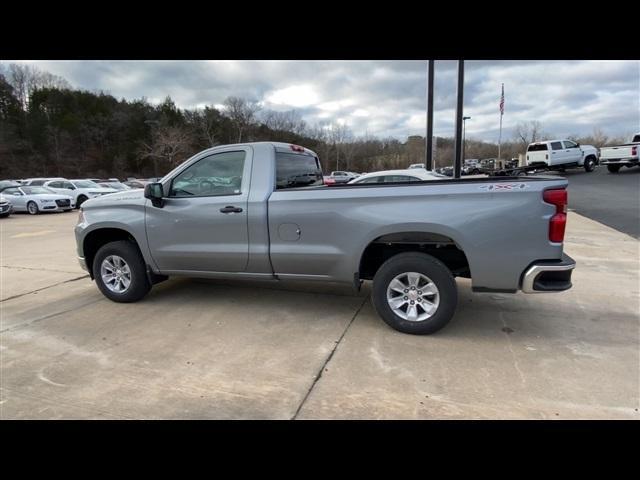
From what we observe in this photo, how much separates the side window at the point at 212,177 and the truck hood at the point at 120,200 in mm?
481

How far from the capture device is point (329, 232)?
4.05m

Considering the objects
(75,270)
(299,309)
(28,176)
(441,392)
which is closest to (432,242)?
(441,392)

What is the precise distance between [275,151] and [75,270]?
16.3 feet

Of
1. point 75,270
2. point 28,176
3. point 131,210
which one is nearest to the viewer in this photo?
point 131,210

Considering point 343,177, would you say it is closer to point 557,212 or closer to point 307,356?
point 557,212

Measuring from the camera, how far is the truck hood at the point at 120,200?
192 inches

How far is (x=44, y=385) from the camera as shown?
315 cm

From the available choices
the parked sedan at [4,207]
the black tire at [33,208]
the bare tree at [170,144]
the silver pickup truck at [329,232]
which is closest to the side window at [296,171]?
the silver pickup truck at [329,232]

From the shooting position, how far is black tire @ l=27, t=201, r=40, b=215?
19562 mm

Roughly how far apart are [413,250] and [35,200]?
21.7 metres

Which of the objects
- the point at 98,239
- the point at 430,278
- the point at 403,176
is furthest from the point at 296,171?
the point at 403,176

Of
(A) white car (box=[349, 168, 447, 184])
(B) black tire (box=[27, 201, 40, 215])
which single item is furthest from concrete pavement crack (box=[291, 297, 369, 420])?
(B) black tire (box=[27, 201, 40, 215])
